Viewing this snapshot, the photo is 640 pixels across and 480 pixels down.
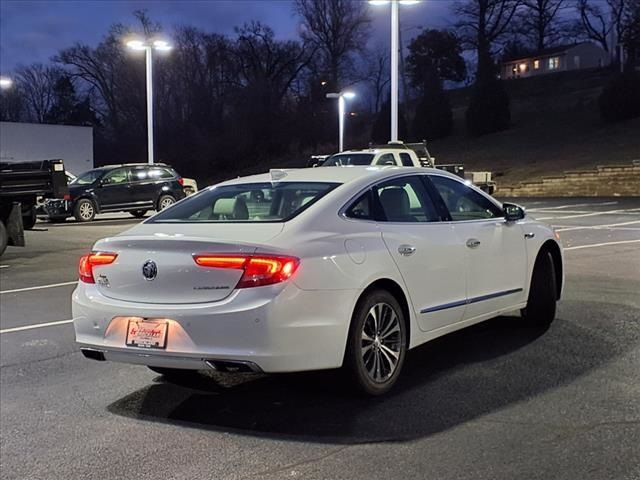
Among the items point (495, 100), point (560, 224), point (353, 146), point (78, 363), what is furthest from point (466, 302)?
point (353, 146)

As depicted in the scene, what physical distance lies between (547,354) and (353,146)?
187ft

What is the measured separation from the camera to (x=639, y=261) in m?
11.9

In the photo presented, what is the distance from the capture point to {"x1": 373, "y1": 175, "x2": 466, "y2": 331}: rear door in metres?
5.36

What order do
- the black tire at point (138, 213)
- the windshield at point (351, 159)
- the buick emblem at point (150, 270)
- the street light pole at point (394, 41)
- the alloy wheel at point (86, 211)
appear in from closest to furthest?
the buick emblem at point (150, 270) → the street light pole at point (394, 41) → the windshield at point (351, 159) → the alloy wheel at point (86, 211) → the black tire at point (138, 213)

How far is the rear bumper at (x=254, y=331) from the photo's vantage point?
449 cm

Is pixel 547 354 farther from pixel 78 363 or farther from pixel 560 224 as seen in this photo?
pixel 560 224

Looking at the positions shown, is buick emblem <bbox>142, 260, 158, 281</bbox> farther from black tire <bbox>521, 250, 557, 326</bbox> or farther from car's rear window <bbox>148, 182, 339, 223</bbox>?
black tire <bbox>521, 250, 557, 326</bbox>

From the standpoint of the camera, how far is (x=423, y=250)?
18.0 ft

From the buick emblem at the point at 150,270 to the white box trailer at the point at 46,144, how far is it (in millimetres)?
45388

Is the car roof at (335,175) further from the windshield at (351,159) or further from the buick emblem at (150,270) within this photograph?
the windshield at (351,159)

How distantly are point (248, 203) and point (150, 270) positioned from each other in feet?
3.46

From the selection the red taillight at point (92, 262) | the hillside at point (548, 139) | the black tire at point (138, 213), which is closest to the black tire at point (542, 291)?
the red taillight at point (92, 262)

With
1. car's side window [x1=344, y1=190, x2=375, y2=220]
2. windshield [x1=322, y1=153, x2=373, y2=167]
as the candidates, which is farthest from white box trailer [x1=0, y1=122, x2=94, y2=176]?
car's side window [x1=344, y1=190, x2=375, y2=220]

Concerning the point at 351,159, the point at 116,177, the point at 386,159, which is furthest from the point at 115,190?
the point at 386,159
